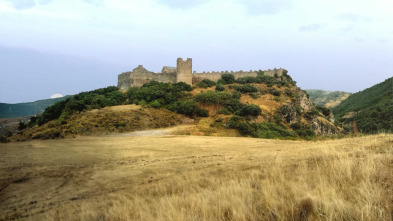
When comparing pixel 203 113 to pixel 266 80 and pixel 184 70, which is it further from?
pixel 266 80

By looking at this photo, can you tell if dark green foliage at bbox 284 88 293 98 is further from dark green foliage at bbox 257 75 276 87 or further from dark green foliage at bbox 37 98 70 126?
dark green foliage at bbox 37 98 70 126

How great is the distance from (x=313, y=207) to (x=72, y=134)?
70.7ft

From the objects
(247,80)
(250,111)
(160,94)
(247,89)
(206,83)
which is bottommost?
(250,111)

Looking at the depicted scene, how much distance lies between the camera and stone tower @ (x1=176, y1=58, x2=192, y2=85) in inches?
1605

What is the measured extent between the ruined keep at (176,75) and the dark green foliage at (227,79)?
962 millimetres

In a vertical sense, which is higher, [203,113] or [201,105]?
[201,105]

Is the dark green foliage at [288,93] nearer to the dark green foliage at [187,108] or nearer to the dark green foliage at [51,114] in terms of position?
the dark green foliage at [187,108]

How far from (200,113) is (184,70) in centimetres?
1436

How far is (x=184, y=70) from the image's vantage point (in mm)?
40875

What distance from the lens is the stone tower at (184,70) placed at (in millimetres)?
40772

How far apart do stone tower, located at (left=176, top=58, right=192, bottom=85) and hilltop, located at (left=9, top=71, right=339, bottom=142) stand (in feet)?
8.96

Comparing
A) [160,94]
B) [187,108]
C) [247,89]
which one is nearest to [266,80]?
[247,89]

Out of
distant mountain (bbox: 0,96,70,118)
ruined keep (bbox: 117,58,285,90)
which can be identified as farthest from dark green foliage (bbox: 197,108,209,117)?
distant mountain (bbox: 0,96,70,118)

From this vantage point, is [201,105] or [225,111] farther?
[201,105]
